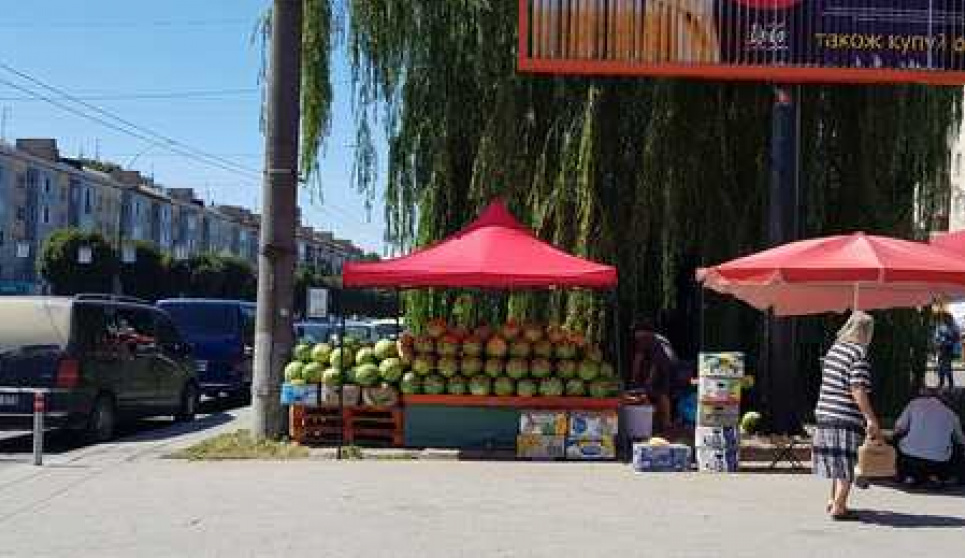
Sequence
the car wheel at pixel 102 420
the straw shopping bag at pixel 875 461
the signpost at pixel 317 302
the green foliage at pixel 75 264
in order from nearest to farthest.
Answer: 1. the straw shopping bag at pixel 875 461
2. the signpost at pixel 317 302
3. the car wheel at pixel 102 420
4. the green foliage at pixel 75 264

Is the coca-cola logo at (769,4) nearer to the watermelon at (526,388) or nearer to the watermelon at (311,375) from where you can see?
the watermelon at (526,388)

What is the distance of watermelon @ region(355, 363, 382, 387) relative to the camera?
14.5 meters

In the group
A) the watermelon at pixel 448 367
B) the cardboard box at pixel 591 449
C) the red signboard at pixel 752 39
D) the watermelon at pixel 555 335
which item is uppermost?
the red signboard at pixel 752 39

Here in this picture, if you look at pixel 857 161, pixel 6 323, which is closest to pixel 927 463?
pixel 857 161

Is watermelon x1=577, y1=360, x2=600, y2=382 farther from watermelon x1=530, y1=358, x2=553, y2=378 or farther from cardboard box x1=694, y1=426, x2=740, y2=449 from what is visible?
cardboard box x1=694, y1=426, x2=740, y2=449

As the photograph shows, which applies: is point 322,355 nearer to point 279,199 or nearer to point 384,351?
point 384,351

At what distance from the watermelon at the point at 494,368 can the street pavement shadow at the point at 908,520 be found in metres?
5.04

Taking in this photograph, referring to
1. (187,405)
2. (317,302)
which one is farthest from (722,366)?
(187,405)

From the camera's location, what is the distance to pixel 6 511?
1017 centimetres

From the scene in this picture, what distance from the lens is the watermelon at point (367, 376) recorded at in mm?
14461

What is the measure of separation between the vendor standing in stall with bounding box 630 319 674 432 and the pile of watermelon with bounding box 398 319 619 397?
154 cm

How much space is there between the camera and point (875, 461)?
477 inches

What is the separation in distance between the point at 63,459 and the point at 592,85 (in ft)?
26.8

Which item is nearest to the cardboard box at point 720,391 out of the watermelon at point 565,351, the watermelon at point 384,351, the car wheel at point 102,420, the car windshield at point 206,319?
the watermelon at point 565,351
